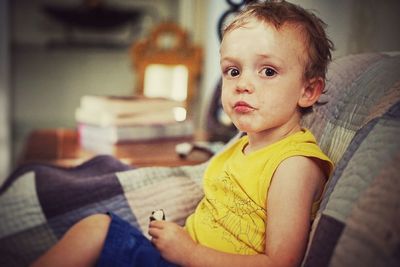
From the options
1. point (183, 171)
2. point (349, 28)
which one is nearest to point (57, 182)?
point (183, 171)

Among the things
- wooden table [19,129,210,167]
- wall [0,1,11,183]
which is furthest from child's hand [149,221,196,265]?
wall [0,1,11,183]

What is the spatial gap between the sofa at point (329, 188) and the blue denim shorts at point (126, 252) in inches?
7.3

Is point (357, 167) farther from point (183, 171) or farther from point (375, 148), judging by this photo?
point (183, 171)

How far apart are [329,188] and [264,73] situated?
0.19 metres

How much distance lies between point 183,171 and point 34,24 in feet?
12.1

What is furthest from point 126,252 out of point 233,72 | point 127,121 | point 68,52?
point 68,52

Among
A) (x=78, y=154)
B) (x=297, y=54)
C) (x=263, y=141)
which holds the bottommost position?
(x=78, y=154)

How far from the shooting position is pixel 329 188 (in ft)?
2.24

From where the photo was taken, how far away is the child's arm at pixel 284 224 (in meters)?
0.67

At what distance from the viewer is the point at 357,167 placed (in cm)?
64

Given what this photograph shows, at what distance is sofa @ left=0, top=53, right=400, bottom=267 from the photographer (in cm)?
55

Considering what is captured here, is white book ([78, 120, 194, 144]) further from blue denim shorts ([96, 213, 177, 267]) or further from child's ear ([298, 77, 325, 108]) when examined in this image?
child's ear ([298, 77, 325, 108])

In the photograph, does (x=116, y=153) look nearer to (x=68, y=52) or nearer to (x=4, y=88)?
(x=4, y=88)

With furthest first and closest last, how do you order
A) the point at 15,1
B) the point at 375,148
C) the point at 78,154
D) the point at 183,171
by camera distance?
the point at 15,1 → the point at 78,154 → the point at 183,171 → the point at 375,148
